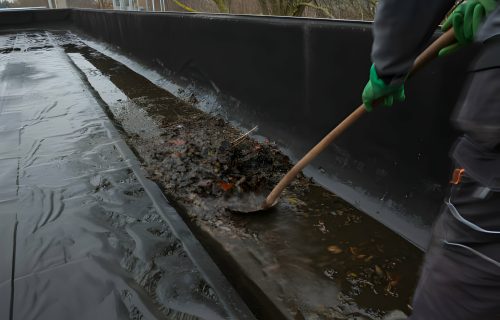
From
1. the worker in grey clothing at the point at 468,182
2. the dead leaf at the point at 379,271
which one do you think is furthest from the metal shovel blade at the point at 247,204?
the worker in grey clothing at the point at 468,182

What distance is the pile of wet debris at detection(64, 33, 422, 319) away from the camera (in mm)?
1883

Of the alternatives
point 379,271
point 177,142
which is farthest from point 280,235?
point 177,142

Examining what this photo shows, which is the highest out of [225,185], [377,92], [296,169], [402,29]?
[402,29]

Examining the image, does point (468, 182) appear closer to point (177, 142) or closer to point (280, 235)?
point (280, 235)

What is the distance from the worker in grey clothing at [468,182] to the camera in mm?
878

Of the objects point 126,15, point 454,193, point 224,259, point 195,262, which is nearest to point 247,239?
point 224,259

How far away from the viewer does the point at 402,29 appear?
100cm

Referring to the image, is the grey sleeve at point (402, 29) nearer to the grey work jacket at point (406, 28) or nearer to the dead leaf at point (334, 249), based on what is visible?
the grey work jacket at point (406, 28)

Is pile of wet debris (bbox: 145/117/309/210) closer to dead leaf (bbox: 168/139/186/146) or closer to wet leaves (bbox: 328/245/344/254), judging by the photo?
dead leaf (bbox: 168/139/186/146)

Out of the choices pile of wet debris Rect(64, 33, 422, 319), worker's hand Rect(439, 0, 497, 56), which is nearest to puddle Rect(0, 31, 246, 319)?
pile of wet debris Rect(64, 33, 422, 319)

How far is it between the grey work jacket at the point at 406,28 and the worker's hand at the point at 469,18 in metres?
0.08

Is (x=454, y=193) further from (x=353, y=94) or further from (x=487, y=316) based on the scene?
(x=353, y=94)

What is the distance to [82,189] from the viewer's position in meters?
2.71

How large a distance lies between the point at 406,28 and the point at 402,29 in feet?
0.04
